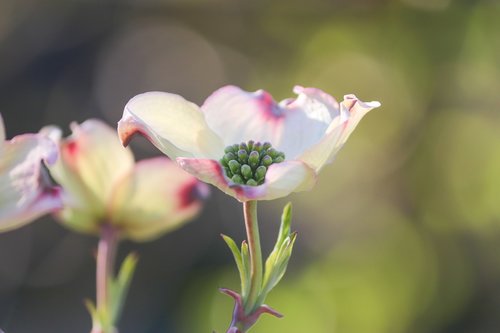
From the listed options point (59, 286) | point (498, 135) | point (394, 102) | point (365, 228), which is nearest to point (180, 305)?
point (59, 286)

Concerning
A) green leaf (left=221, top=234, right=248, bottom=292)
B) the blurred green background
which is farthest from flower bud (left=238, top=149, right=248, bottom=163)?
the blurred green background

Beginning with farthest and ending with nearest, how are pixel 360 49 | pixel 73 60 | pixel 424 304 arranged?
pixel 73 60 → pixel 360 49 → pixel 424 304

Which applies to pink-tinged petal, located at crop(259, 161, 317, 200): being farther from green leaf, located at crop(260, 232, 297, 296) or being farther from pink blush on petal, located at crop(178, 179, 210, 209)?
pink blush on petal, located at crop(178, 179, 210, 209)

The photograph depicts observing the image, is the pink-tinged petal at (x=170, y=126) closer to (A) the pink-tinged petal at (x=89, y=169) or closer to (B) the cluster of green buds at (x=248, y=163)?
(B) the cluster of green buds at (x=248, y=163)

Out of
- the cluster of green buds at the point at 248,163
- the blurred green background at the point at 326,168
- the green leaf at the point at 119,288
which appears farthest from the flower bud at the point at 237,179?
the blurred green background at the point at 326,168

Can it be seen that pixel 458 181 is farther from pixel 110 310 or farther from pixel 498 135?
pixel 110 310
